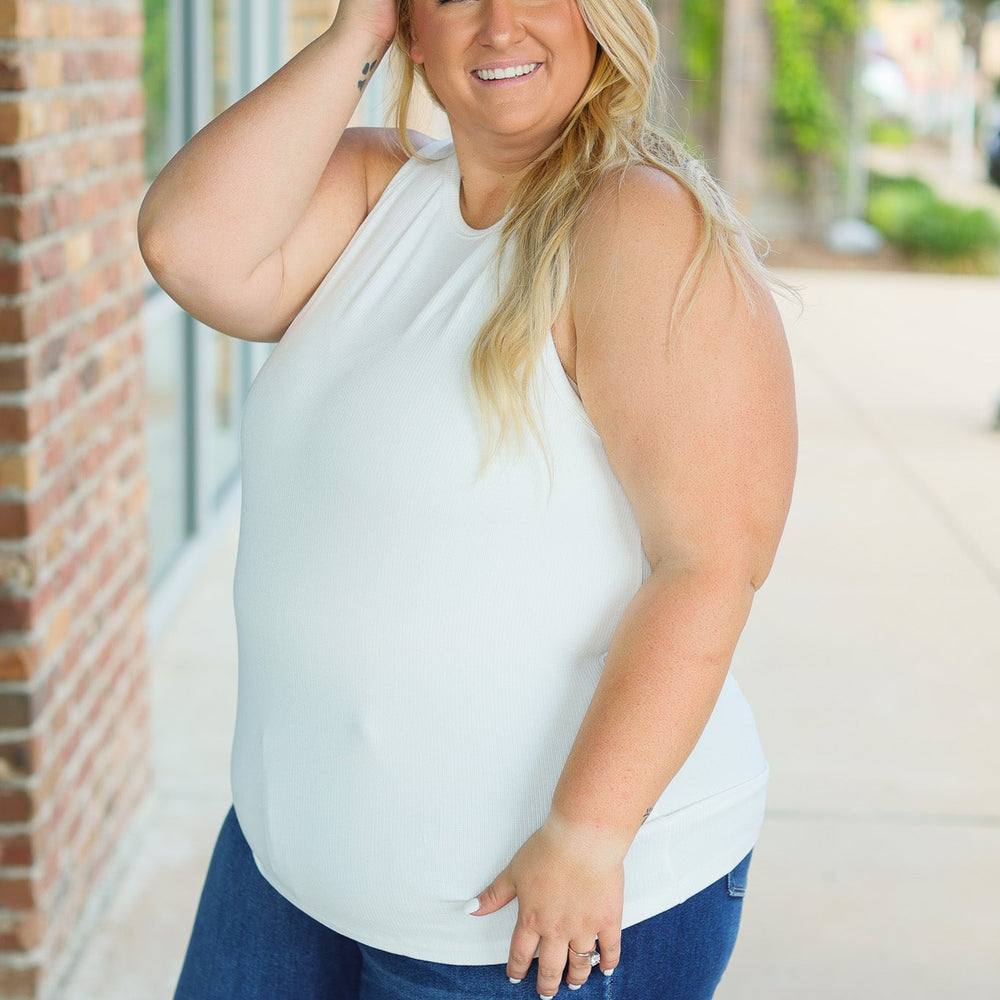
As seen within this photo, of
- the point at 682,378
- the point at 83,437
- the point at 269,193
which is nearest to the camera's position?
the point at 682,378

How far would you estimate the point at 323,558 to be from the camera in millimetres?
1397

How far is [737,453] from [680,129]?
470 millimetres

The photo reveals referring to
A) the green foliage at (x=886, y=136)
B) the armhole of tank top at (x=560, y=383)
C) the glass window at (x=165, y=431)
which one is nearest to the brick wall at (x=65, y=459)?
the armhole of tank top at (x=560, y=383)

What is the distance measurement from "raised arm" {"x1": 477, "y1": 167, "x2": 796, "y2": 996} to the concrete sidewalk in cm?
15

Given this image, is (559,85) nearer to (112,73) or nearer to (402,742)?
(402,742)

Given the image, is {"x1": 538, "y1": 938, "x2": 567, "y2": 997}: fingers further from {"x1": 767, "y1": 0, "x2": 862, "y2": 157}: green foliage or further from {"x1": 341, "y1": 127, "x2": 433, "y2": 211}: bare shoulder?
{"x1": 767, "y1": 0, "x2": 862, "y2": 157}: green foliage

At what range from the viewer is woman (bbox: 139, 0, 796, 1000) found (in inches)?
51.1

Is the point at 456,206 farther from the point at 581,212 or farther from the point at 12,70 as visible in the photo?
the point at 12,70

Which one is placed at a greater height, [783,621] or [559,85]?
[559,85]

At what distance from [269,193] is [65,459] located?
1185 millimetres

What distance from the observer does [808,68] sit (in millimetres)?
15242

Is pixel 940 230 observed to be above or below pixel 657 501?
below

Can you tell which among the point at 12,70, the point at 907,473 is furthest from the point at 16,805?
the point at 907,473

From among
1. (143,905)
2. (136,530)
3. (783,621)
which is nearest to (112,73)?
(136,530)
